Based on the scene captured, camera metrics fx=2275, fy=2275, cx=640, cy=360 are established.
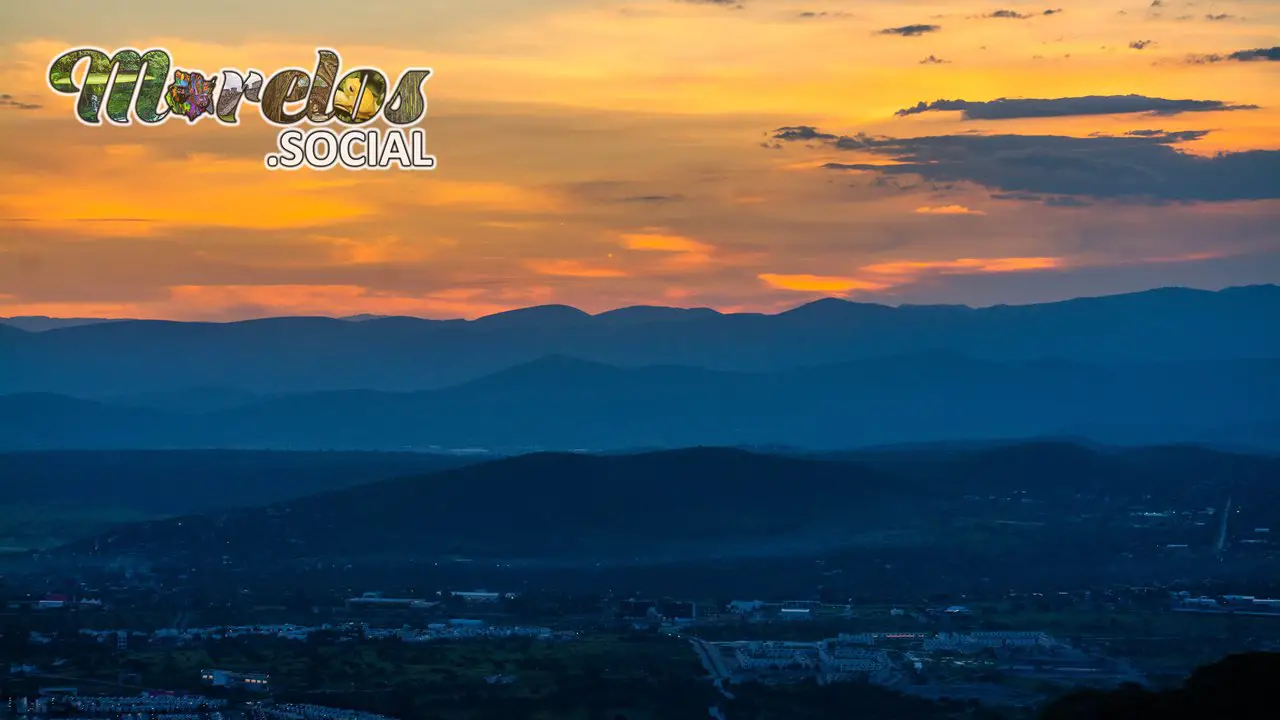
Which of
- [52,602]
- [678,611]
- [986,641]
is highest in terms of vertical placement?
[678,611]

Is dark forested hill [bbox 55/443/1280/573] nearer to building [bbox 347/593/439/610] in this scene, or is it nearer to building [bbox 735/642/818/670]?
building [bbox 347/593/439/610]

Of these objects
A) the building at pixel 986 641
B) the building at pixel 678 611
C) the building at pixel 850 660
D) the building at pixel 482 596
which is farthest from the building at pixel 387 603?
the building at pixel 986 641

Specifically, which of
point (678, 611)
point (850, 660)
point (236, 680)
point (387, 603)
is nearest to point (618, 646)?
point (850, 660)

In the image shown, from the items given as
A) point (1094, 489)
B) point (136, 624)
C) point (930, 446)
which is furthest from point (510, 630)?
point (930, 446)

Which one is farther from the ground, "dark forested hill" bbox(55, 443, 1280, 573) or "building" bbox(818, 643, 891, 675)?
"dark forested hill" bbox(55, 443, 1280, 573)

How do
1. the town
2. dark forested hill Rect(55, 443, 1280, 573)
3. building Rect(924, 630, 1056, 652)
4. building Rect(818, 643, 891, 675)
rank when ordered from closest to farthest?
1. the town
2. building Rect(818, 643, 891, 675)
3. building Rect(924, 630, 1056, 652)
4. dark forested hill Rect(55, 443, 1280, 573)

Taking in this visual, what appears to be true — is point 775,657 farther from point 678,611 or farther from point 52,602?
point 52,602

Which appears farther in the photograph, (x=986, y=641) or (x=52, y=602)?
(x=52, y=602)

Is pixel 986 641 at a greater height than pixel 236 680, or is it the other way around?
pixel 986 641

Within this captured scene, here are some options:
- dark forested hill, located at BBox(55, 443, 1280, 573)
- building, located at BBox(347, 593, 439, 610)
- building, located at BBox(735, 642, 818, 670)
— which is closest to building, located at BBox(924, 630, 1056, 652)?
building, located at BBox(735, 642, 818, 670)
